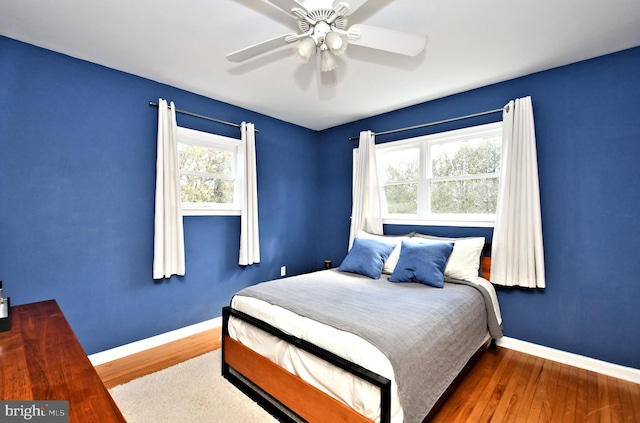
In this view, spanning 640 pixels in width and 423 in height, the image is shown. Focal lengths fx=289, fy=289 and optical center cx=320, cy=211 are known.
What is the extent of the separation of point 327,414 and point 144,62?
2970 millimetres

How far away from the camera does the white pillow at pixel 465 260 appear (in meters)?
2.66

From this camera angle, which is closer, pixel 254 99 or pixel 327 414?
pixel 327 414

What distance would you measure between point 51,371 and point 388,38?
219 cm

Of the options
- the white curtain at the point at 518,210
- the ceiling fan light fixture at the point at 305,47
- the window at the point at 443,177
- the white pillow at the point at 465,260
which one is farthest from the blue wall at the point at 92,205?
the white curtain at the point at 518,210

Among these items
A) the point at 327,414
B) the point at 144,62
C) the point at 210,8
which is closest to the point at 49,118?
the point at 144,62

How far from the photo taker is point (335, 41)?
167 cm

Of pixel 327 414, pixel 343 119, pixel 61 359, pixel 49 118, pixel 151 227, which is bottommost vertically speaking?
pixel 327 414

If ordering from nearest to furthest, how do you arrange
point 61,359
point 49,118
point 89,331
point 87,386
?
point 87,386, point 61,359, point 49,118, point 89,331

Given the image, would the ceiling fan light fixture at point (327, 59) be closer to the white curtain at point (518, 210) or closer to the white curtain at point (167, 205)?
the white curtain at point (167, 205)

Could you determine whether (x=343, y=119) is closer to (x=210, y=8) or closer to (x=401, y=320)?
(x=210, y=8)

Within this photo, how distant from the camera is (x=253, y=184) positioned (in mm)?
3488

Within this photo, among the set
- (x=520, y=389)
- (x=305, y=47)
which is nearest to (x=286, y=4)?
(x=305, y=47)

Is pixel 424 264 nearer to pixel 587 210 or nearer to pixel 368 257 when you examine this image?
pixel 368 257

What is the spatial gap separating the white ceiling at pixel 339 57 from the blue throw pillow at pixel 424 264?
5.33 feet
